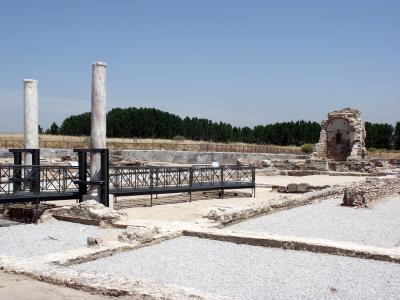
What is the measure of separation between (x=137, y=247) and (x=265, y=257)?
2.23 m

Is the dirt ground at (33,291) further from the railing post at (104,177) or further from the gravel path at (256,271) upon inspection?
the railing post at (104,177)

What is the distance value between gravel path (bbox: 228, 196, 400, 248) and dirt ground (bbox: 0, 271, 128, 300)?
18.1ft

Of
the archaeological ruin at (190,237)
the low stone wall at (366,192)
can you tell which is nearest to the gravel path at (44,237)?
the archaeological ruin at (190,237)

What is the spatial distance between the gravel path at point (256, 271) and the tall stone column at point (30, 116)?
842 cm

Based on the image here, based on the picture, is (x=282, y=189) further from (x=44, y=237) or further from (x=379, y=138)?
(x=379, y=138)

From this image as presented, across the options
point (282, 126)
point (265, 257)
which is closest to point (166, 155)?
point (265, 257)

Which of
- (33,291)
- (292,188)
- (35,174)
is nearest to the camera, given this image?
(33,291)

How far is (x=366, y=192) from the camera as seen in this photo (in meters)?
15.4

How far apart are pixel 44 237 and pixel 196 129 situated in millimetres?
81507

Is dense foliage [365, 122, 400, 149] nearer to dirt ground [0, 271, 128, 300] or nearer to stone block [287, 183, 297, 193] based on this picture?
stone block [287, 183, 297, 193]

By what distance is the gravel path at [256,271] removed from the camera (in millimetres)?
6102

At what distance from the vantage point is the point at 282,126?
8481 cm

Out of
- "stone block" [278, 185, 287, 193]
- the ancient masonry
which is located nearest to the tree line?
the ancient masonry

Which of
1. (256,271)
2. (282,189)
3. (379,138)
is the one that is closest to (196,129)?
(379,138)
